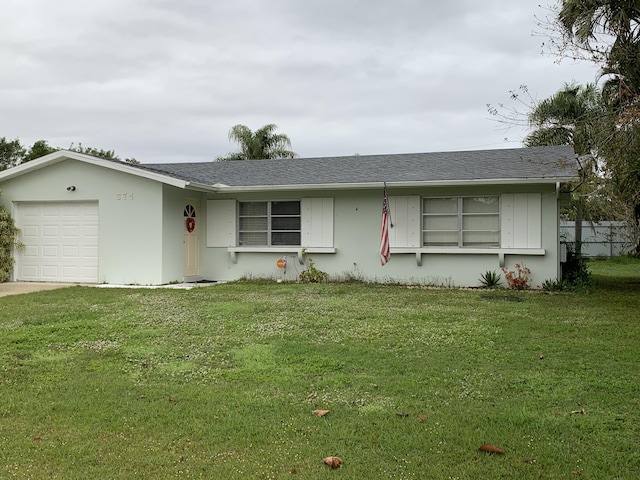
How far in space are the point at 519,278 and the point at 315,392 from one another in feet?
31.0

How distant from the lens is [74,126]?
30531 millimetres

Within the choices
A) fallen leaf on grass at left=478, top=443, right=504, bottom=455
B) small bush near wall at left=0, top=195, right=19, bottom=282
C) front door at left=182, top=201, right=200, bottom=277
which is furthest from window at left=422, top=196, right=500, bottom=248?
fallen leaf on grass at left=478, top=443, right=504, bottom=455

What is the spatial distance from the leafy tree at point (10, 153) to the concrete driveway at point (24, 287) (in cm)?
2386

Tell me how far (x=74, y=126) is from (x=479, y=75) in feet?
70.8

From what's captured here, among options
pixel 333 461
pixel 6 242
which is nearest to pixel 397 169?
pixel 6 242

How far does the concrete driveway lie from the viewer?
12.8 metres

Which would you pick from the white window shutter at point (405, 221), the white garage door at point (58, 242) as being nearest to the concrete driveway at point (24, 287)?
the white garage door at point (58, 242)

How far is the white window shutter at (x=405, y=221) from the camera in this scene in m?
14.2

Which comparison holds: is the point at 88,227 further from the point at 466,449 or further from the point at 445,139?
the point at 445,139

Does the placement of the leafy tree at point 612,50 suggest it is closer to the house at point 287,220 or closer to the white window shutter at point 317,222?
the house at point 287,220

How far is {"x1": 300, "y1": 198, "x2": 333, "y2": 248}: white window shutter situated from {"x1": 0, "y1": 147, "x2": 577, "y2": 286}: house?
26 mm

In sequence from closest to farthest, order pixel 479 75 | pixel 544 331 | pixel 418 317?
pixel 544 331
pixel 418 317
pixel 479 75

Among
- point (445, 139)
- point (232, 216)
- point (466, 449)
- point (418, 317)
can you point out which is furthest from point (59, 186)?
point (445, 139)

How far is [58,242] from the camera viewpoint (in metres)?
15.0
